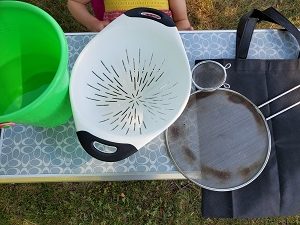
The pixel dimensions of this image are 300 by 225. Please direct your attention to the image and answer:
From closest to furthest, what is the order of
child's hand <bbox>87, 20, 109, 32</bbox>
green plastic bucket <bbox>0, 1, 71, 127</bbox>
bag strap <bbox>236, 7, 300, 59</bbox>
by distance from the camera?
green plastic bucket <bbox>0, 1, 71, 127</bbox> < bag strap <bbox>236, 7, 300, 59</bbox> < child's hand <bbox>87, 20, 109, 32</bbox>

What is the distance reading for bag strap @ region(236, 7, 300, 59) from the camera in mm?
881

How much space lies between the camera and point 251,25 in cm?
88

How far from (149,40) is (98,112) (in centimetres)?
18

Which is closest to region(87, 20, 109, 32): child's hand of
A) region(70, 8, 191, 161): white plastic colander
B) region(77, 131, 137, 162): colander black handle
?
region(70, 8, 191, 161): white plastic colander

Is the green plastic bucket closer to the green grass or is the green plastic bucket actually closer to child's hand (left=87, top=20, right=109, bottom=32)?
child's hand (left=87, top=20, right=109, bottom=32)

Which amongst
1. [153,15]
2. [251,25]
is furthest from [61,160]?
[251,25]

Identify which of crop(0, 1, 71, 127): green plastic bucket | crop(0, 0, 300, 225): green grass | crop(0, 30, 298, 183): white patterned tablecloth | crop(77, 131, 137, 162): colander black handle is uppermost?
crop(0, 1, 71, 127): green plastic bucket

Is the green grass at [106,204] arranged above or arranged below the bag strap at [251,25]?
below

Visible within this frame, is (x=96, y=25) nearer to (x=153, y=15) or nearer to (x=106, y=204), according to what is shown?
(x=153, y=15)

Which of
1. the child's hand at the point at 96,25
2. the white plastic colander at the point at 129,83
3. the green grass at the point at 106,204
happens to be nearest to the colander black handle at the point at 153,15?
the white plastic colander at the point at 129,83

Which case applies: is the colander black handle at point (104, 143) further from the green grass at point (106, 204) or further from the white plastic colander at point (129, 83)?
the green grass at point (106, 204)

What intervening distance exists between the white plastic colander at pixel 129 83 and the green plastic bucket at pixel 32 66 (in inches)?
2.1

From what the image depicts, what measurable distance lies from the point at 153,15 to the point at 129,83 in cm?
16

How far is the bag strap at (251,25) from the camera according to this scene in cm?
88
